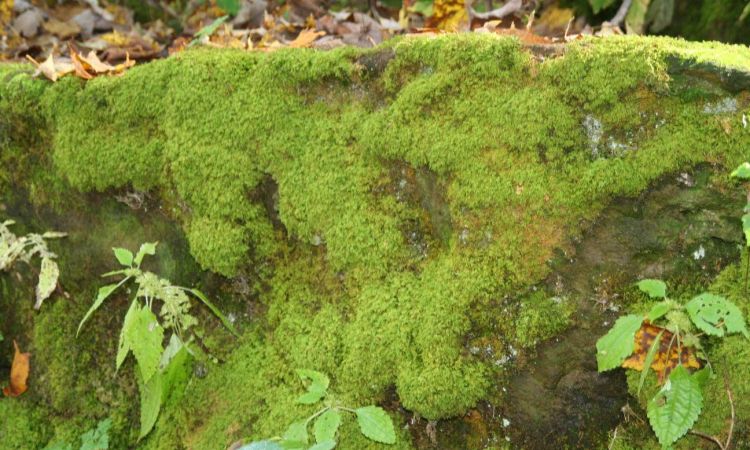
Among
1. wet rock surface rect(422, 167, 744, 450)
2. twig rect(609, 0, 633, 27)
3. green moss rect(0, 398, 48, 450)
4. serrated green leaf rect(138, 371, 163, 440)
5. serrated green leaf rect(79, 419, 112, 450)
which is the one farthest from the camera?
twig rect(609, 0, 633, 27)

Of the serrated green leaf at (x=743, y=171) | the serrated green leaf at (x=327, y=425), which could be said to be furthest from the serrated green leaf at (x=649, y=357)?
the serrated green leaf at (x=327, y=425)

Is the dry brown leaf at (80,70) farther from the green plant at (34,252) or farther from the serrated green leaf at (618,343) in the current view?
the serrated green leaf at (618,343)

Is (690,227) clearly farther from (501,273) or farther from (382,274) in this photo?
(382,274)

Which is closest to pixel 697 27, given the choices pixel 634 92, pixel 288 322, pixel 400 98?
pixel 634 92

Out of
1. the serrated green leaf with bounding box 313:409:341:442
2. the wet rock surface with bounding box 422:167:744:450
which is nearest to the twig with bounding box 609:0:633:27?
the wet rock surface with bounding box 422:167:744:450

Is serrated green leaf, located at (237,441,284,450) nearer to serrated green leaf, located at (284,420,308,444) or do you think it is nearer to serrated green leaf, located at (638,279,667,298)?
serrated green leaf, located at (284,420,308,444)

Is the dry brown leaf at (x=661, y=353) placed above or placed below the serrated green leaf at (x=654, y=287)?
below
